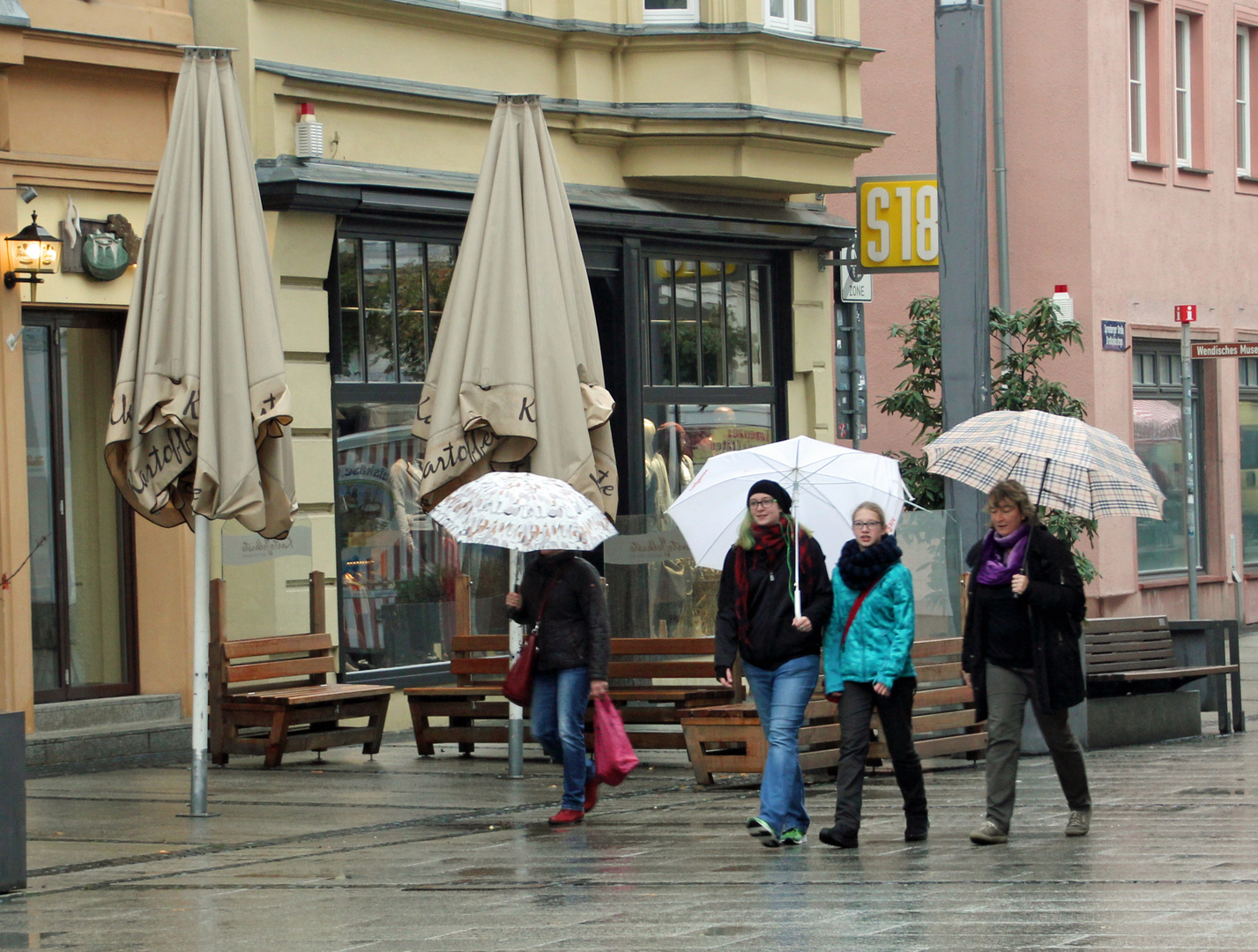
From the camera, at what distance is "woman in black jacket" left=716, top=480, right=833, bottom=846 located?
10250 mm

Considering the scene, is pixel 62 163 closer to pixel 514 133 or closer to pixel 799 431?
pixel 514 133

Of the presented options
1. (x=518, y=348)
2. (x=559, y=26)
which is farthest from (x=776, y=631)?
(x=559, y=26)

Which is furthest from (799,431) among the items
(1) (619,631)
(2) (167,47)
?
(2) (167,47)

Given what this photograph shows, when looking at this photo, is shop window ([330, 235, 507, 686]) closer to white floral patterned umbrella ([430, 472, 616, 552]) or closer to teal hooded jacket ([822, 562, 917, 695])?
white floral patterned umbrella ([430, 472, 616, 552])

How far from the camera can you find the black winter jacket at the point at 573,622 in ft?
37.1

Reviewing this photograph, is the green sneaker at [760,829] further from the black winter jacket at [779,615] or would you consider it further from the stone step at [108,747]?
the stone step at [108,747]

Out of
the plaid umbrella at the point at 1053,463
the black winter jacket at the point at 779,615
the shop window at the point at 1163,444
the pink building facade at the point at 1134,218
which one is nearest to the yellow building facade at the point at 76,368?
the black winter jacket at the point at 779,615

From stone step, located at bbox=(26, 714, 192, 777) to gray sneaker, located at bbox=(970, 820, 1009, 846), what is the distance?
6549 millimetres

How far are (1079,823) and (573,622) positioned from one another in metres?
2.81

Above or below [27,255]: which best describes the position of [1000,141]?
above

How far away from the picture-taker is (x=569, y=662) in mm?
11281

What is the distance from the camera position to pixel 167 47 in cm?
1502

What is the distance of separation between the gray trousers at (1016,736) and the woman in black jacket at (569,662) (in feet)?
6.75

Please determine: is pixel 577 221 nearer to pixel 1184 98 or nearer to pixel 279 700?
pixel 279 700
